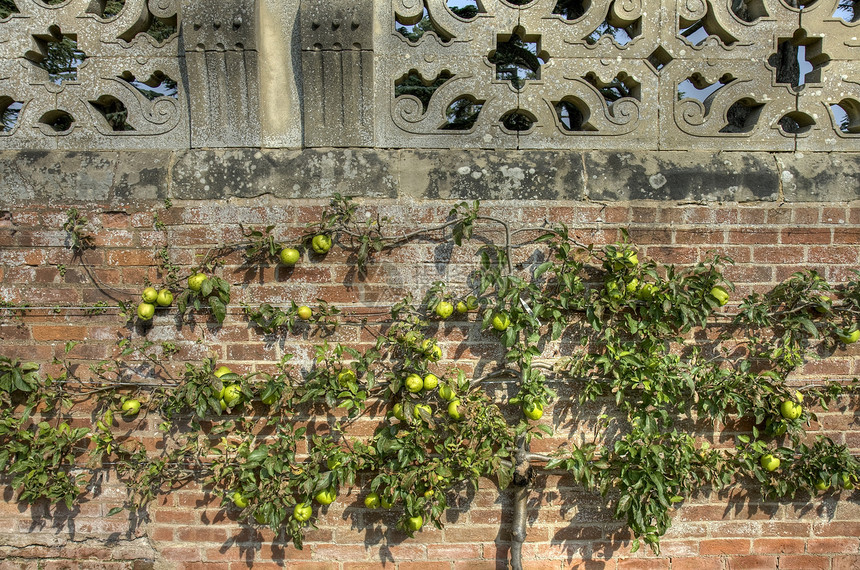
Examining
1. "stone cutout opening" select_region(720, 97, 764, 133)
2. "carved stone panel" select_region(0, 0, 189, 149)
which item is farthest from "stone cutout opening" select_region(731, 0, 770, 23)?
"carved stone panel" select_region(0, 0, 189, 149)

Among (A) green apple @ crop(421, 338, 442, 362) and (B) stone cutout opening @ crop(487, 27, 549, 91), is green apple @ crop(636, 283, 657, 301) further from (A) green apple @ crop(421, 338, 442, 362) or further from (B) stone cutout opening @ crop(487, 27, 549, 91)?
(B) stone cutout opening @ crop(487, 27, 549, 91)

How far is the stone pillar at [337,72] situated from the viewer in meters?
2.63

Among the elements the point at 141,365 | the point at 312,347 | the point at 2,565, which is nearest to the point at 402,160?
the point at 312,347

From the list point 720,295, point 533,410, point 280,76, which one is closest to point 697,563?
point 533,410

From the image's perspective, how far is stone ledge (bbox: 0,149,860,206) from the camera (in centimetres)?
275

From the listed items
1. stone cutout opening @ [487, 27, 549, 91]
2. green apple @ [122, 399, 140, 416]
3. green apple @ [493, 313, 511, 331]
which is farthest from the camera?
stone cutout opening @ [487, 27, 549, 91]

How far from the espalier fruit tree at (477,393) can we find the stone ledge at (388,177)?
188 millimetres

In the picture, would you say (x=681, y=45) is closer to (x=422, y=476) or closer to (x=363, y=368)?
(x=363, y=368)

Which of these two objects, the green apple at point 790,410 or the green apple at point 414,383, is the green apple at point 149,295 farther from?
the green apple at point 790,410

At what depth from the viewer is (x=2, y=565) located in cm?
287

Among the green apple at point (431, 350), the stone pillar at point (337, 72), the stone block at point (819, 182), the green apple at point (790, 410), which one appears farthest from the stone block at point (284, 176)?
the green apple at point (790, 410)

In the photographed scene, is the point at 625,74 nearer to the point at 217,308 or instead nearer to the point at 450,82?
the point at 450,82

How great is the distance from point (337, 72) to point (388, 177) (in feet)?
1.82

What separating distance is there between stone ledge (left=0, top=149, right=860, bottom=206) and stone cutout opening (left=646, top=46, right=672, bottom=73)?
49cm
